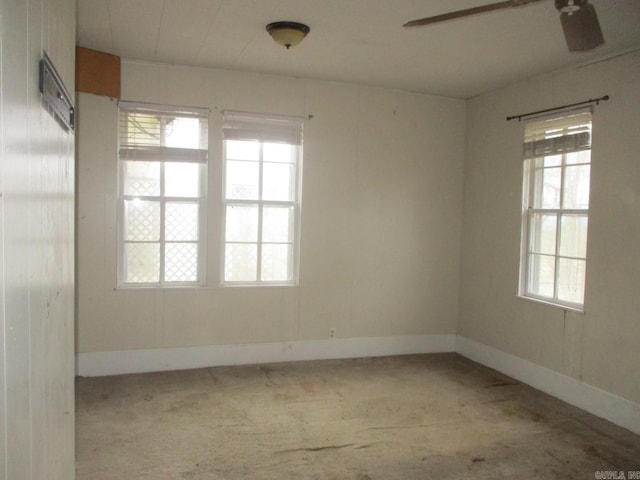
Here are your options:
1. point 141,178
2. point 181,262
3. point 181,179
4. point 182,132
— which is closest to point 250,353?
point 181,262

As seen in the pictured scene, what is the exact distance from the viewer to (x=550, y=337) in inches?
162

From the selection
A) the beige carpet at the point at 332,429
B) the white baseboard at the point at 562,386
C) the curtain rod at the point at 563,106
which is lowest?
the beige carpet at the point at 332,429

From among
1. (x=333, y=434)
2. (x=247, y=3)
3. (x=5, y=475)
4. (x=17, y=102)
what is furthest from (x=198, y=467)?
(x=247, y=3)

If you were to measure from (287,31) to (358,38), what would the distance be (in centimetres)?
57

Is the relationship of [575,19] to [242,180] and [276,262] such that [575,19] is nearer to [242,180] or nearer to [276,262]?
[242,180]

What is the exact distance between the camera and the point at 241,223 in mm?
4562

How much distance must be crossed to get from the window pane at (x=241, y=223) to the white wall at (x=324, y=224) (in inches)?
5.7

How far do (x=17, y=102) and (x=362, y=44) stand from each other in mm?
2973

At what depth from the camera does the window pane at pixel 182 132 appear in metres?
4.28

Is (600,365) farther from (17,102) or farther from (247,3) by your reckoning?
(17,102)

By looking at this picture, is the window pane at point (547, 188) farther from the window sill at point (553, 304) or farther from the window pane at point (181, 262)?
the window pane at point (181, 262)

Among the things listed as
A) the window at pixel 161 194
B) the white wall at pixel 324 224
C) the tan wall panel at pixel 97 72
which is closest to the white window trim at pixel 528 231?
the white wall at pixel 324 224

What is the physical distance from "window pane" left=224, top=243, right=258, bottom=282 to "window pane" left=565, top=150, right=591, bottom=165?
112 inches

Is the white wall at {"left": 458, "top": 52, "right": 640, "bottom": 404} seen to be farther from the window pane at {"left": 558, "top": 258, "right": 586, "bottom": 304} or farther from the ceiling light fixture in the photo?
the ceiling light fixture
